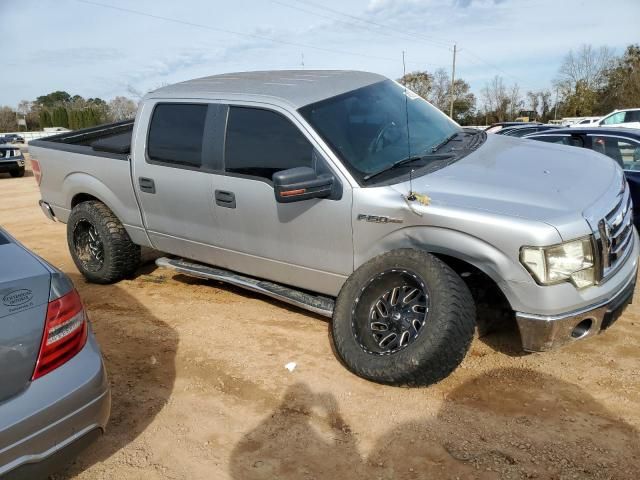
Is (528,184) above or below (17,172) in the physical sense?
above

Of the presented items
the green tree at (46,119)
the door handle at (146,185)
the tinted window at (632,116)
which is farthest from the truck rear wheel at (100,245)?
the green tree at (46,119)

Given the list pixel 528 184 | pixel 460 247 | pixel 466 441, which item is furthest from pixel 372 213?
pixel 466 441

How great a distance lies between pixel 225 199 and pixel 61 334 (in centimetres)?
200

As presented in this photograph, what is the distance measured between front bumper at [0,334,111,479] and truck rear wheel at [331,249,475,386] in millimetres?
1545

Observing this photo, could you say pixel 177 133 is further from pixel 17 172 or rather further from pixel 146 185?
pixel 17 172

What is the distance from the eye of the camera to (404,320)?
3.35 metres

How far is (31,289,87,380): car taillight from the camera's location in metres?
2.26

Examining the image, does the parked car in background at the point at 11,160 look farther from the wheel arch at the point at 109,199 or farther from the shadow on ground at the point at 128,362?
the shadow on ground at the point at 128,362

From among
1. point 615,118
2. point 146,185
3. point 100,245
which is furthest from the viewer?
point 615,118

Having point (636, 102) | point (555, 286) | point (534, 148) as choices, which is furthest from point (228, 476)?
point (636, 102)

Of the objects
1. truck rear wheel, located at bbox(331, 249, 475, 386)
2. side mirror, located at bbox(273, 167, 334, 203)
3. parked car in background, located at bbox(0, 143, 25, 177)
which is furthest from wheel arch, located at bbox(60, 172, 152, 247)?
parked car in background, located at bbox(0, 143, 25, 177)

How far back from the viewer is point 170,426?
10.2 feet

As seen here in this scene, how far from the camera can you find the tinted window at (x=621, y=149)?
6395mm

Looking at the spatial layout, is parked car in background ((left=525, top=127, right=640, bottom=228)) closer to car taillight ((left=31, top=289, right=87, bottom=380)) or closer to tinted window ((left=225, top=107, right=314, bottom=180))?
tinted window ((left=225, top=107, right=314, bottom=180))
